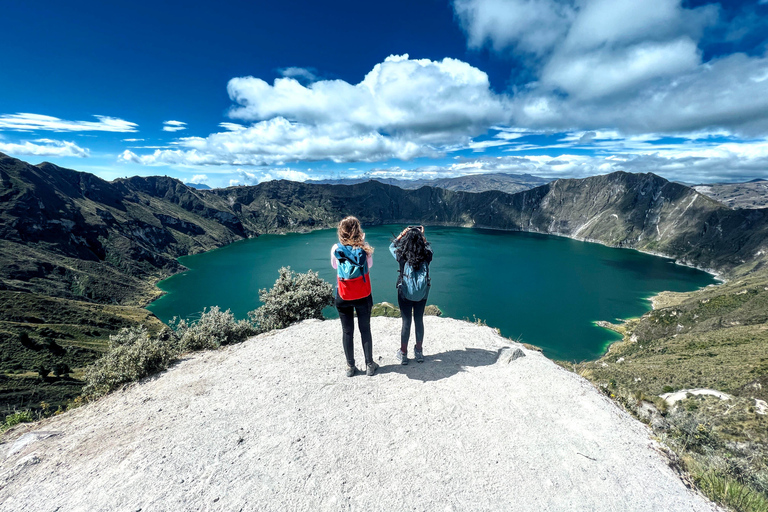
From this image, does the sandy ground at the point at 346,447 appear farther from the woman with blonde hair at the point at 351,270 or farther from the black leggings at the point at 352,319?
the woman with blonde hair at the point at 351,270

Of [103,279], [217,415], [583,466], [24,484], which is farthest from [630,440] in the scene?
[103,279]

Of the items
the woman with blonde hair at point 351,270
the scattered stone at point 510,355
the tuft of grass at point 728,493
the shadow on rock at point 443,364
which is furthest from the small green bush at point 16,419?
the tuft of grass at point 728,493

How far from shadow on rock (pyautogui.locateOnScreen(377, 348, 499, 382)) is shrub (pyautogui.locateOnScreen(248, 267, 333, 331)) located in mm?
6552

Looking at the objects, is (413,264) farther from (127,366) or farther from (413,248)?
(127,366)

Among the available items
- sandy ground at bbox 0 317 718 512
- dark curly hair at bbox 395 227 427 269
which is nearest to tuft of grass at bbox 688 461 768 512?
sandy ground at bbox 0 317 718 512

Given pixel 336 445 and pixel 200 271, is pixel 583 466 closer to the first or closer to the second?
pixel 336 445

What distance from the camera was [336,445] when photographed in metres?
5.25

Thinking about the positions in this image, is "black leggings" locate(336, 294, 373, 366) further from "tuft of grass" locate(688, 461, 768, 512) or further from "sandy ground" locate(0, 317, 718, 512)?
"tuft of grass" locate(688, 461, 768, 512)

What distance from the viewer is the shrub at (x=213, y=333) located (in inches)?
399

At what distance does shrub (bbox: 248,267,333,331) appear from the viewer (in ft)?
44.3

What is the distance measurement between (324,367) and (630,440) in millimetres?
6394

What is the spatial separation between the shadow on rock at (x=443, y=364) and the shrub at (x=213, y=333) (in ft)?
19.8

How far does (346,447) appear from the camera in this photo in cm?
520

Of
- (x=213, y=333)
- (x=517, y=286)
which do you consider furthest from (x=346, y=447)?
(x=517, y=286)
